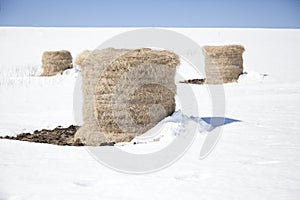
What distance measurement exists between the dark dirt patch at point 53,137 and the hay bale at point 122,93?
8.6 inches

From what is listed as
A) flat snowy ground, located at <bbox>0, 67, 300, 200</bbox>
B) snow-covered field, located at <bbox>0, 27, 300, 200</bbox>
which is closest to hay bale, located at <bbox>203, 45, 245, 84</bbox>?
snow-covered field, located at <bbox>0, 27, 300, 200</bbox>

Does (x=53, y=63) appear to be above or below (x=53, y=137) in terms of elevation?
above

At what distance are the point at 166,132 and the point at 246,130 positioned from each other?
130 cm

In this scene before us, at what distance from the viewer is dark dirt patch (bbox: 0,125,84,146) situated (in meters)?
5.25

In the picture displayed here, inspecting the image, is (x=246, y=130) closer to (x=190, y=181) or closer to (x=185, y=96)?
(x=190, y=181)

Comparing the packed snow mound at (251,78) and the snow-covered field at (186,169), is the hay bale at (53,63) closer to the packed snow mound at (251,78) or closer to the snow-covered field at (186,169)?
the packed snow mound at (251,78)

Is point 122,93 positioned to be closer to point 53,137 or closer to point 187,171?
point 53,137

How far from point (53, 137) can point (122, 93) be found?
4.95ft

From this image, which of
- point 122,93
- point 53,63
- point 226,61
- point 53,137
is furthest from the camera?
point 53,63

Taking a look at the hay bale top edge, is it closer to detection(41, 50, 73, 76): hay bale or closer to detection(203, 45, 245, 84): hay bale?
detection(203, 45, 245, 84): hay bale

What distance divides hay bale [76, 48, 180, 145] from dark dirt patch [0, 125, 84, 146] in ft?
0.72

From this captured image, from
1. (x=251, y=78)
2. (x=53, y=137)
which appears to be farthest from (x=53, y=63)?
(x=53, y=137)

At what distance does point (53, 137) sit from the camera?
563cm

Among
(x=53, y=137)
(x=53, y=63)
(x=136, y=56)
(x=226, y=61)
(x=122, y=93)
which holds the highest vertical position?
(x=53, y=63)
